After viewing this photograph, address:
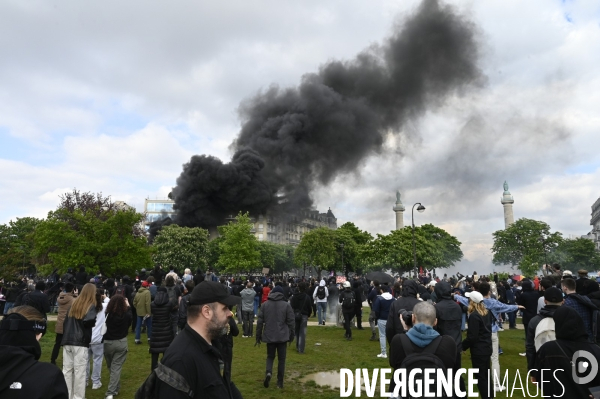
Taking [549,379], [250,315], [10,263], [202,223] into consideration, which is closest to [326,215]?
[202,223]

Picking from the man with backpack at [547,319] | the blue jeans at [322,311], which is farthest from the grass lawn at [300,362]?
the man with backpack at [547,319]

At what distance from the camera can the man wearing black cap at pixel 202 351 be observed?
2.29 metres

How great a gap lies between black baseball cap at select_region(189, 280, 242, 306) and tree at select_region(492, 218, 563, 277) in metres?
71.1

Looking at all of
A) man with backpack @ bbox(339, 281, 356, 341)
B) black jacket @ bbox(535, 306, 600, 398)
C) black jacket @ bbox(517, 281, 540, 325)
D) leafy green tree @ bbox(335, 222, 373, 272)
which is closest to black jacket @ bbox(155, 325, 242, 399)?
black jacket @ bbox(535, 306, 600, 398)

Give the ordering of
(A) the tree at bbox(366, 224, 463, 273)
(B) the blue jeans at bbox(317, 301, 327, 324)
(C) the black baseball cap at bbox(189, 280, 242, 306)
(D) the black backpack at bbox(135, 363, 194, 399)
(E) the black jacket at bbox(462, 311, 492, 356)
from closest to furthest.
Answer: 1. (D) the black backpack at bbox(135, 363, 194, 399)
2. (C) the black baseball cap at bbox(189, 280, 242, 306)
3. (E) the black jacket at bbox(462, 311, 492, 356)
4. (B) the blue jeans at bbox(317, 301, 327, 324)
5. (A) the tree at bbox(366, 224, 463, 273)

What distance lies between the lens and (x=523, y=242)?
216ft

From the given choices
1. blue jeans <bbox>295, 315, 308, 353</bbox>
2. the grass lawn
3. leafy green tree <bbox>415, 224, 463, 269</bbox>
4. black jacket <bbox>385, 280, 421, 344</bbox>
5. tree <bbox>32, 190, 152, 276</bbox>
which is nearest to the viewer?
black jacket <bbox>385, 280, 421, 344</bbox>

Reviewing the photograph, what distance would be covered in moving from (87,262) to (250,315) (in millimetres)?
11651

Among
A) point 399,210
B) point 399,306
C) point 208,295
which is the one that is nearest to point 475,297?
point 399,306

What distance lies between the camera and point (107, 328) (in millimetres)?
7367

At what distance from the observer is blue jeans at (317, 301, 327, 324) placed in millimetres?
17688

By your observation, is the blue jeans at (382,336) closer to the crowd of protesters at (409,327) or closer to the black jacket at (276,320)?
the crowd of protesters at (409,327)

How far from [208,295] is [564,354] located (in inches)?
126

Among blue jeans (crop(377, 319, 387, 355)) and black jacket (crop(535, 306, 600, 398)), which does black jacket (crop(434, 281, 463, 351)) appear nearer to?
black jacket (crop(535, 306, 600, 398))
